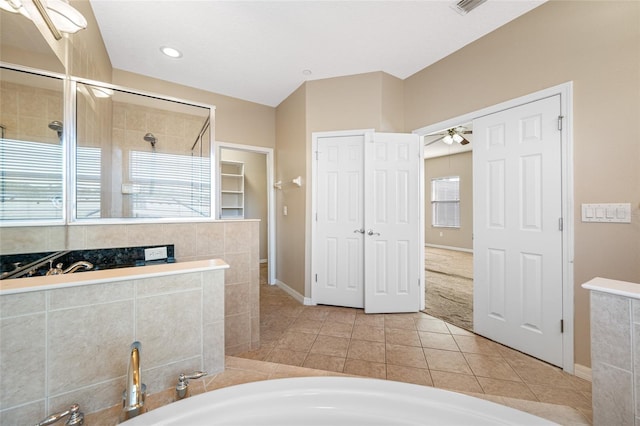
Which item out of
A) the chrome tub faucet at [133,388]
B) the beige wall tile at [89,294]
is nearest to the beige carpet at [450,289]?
the chrome tub faucet at [133,388]

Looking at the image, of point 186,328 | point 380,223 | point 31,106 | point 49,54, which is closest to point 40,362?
point 186,328

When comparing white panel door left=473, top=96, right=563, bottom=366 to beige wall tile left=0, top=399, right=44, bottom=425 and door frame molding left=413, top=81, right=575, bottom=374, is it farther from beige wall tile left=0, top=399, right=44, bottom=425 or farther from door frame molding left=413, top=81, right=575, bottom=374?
beige wall tile left=0, top=399, right=44, bottom=425

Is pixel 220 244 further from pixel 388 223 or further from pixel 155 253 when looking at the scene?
pixel 388 223

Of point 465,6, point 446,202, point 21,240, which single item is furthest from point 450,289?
point 21,240

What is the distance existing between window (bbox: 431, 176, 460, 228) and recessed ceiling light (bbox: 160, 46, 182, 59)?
6.76 meters

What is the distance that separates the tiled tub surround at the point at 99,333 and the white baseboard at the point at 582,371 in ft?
7.71

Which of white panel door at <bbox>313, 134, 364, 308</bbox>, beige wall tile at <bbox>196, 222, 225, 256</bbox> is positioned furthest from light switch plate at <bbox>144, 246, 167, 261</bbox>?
white panel door at <bbox>313, 134, 364, 308</bbox>

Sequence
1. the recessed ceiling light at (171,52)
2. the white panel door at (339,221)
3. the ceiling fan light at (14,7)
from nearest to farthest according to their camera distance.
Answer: the ceiling fan light at (14,7) < the recessed ceiling light at (171,52) < the white panel door at (339,221)

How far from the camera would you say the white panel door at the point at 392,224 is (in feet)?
8.96

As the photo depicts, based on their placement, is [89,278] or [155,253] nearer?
[89,278]

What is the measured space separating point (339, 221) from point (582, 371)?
226 cm

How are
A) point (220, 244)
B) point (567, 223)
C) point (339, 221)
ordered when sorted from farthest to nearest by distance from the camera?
point (339, 221)
point (220, 244)
point (567, 223)

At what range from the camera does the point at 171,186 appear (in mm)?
1970

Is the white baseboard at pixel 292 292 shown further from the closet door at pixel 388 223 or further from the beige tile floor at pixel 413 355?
the closet door at pixel 388 223
